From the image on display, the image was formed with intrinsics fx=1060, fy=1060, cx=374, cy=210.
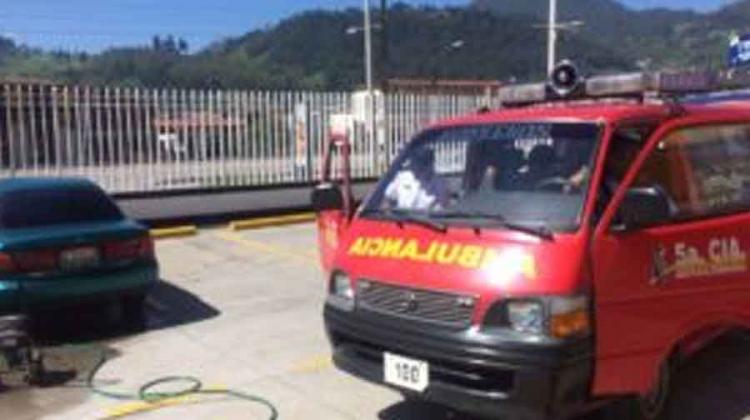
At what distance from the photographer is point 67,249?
8.97 meters

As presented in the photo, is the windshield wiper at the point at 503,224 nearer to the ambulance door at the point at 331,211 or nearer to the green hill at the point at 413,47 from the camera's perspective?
the ambulance door at the point at 331,211

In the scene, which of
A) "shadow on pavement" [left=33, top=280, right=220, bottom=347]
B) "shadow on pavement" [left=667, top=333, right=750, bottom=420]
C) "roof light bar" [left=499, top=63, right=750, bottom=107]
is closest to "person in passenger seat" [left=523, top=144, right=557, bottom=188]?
"roof light bar" [left=499, top=63, right=750, bottom=107]

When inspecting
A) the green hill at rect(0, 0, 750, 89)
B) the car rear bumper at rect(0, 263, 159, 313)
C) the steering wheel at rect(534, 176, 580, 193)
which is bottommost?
the car rear bumper at rect(0, 263, 159, 313)

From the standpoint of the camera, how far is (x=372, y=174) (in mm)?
20266

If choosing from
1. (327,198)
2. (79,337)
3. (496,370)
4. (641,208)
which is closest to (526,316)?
(496,370)

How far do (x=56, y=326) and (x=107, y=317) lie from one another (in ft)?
1.53

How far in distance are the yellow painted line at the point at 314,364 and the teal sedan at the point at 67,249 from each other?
2.08 metres

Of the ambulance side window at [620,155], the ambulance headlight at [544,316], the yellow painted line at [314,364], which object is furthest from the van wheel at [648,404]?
the yellow painted line at [314,364]

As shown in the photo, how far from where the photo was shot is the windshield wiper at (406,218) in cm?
623

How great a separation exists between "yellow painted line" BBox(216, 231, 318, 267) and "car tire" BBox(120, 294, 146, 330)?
338cm

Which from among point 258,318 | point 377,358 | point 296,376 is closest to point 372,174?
point 258,318

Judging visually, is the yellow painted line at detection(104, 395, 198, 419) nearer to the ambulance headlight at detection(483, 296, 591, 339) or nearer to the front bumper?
the front bumper

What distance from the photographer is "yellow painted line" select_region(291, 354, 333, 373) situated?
790cm

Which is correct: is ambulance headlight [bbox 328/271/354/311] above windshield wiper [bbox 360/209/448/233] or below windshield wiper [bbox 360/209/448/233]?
below
